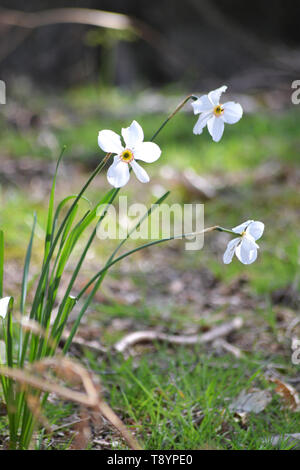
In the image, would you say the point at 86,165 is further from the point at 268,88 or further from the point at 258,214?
the point at 268,88

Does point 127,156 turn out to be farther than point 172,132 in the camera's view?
No

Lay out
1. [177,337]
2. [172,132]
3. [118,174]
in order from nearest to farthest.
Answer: [118,174], [177,337], [172,132]

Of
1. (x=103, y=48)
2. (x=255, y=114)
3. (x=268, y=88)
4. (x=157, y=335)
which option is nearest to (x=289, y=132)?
(x=255, y=114)

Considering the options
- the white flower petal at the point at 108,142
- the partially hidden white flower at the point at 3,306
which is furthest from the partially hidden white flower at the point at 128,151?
the partially hidden white flower at the point at 3,306

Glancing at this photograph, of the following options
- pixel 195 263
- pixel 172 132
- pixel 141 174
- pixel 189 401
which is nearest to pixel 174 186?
pixel 195 263

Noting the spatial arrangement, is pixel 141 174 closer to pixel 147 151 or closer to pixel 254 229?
pixel 147 151

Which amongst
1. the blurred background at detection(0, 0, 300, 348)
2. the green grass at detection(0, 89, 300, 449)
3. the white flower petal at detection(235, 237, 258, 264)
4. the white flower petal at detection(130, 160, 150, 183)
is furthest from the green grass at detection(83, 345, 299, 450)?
the white flower petal at detection(130, 160, 150, 183)
